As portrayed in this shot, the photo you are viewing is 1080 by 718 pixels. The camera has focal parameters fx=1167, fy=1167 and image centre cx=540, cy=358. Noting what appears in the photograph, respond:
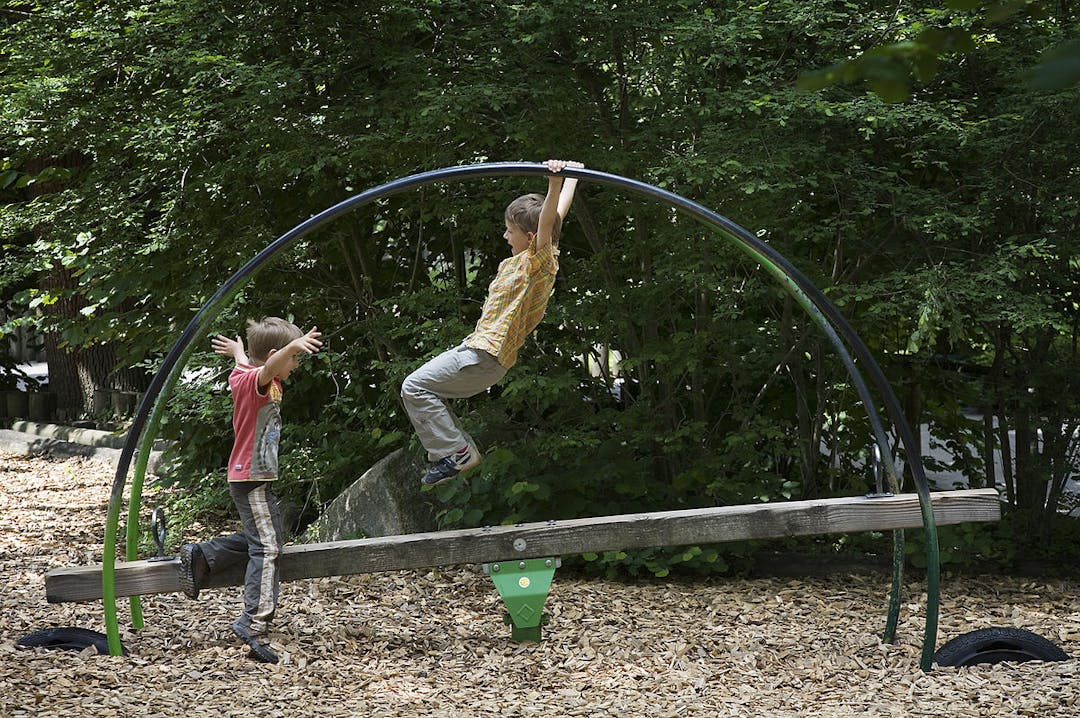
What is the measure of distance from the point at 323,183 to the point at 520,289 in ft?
8.79

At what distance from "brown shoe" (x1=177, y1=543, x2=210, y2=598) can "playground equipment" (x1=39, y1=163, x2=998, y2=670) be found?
1.9 inches

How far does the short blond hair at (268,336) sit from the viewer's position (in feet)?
14.3

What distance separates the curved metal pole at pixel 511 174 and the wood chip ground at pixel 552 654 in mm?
321

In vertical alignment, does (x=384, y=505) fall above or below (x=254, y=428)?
below

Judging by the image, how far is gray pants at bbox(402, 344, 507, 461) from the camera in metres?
4.35

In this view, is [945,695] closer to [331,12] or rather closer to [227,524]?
[331,12]

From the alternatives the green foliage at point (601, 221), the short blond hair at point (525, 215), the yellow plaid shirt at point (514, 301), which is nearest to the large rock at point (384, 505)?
the green foliage at point (601, 221)

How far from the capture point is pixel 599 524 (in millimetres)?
4516

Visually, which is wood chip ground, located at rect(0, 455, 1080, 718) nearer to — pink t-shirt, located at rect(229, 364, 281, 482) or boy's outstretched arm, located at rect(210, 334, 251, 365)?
pink t-shirt, located at rect(229, 364, 281, 482)

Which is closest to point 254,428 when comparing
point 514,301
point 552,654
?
point 514,301

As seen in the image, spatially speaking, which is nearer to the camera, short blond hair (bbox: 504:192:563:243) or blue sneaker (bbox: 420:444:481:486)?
short blond hair (bbox: 504:192:563:243)

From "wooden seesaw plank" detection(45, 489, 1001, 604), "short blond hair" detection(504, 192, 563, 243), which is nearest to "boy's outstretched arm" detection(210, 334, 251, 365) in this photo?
"wooden seesaw plank" detection(45, 489, 1001, 604)

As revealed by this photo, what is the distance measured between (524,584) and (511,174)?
165 cm

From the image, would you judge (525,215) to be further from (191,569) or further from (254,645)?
(254,645)
